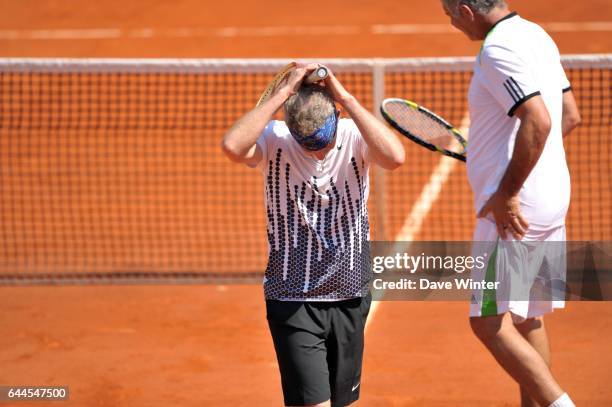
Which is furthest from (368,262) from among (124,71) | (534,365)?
(124,71)

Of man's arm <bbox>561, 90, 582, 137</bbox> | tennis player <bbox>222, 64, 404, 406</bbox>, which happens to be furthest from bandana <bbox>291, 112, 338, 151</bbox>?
man's arm <bbox>561, 90, 582, 137</bbox>

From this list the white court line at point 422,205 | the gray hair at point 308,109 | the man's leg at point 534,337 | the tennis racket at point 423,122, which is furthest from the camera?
the white court line at point 422,205

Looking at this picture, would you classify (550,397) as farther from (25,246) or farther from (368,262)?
(25,246)

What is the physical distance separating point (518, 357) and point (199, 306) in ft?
12.5

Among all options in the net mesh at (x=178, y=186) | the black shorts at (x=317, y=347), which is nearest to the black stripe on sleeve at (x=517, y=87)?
the black shorts at (x=317, y=347)

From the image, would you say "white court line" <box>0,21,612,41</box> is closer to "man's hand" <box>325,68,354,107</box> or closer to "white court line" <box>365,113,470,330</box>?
"white court line" <box>365,113,470,330</box>

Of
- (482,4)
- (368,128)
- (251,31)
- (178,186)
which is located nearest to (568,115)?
(482,4)

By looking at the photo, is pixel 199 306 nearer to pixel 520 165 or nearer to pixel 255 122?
pixel 255 122

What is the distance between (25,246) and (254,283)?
2.30m

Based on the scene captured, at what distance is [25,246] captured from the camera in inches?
337

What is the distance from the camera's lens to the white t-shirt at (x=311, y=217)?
3.88 metres

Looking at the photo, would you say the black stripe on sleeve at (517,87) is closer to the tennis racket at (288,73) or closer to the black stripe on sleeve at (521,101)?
the black stripe on sleeve at (521,101)

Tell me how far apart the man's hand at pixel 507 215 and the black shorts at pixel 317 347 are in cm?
68

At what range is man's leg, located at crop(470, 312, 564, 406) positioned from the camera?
13.0 feet
